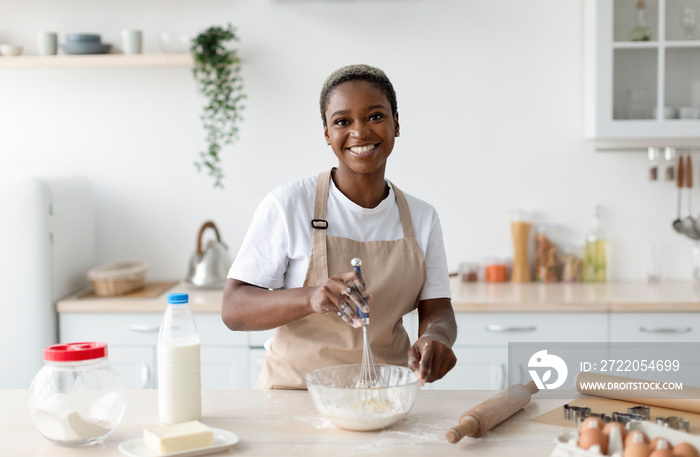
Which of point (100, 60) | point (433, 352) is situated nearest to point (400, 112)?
point (100, 60)

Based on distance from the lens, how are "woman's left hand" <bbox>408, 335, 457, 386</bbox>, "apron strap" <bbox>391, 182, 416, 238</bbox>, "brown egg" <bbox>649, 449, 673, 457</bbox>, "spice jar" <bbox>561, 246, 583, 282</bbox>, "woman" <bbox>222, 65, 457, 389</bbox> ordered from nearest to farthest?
"brown egg" <bbox>649, 449, 673, 457</bbox> < "woman's left hand" <bbox>408, 335, 457, 386</bbox> < "woman" <bbox>222, 65, 457, 389</bbox> < "apron strap" <bbox>391, 182, 416, 238</bbox> < "spice jar" <bbox>561, 246, 583, 282</bbox>

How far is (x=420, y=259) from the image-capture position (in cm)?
181

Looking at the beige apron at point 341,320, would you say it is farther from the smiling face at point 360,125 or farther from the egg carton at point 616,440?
the egg carton at point 616,440

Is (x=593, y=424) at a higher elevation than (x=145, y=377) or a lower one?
higher

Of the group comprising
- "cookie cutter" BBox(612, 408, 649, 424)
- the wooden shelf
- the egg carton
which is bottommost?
"cookie cutter" BBox(612, 408, 649, 424)

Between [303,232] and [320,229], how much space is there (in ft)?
0.13

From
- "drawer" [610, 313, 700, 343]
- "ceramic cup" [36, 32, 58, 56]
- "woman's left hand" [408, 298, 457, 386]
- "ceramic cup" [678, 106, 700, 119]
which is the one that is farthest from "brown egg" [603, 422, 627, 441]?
"ceramic cup" [36, 32, 58, 56]

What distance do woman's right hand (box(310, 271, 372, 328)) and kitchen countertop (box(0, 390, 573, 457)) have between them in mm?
201

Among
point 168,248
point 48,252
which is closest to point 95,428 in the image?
point 48,252

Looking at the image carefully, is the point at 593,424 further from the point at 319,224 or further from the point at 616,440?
the point at 319,224

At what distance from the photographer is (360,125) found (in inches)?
66.8

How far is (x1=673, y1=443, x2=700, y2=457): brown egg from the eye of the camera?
104 cm

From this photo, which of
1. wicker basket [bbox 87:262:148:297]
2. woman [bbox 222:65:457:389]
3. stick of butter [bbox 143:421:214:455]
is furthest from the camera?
wicker basket [bbox 87:262:148:297]

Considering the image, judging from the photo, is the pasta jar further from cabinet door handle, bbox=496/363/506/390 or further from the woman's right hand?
cabinet door handle, bbox=496/363/506/390
